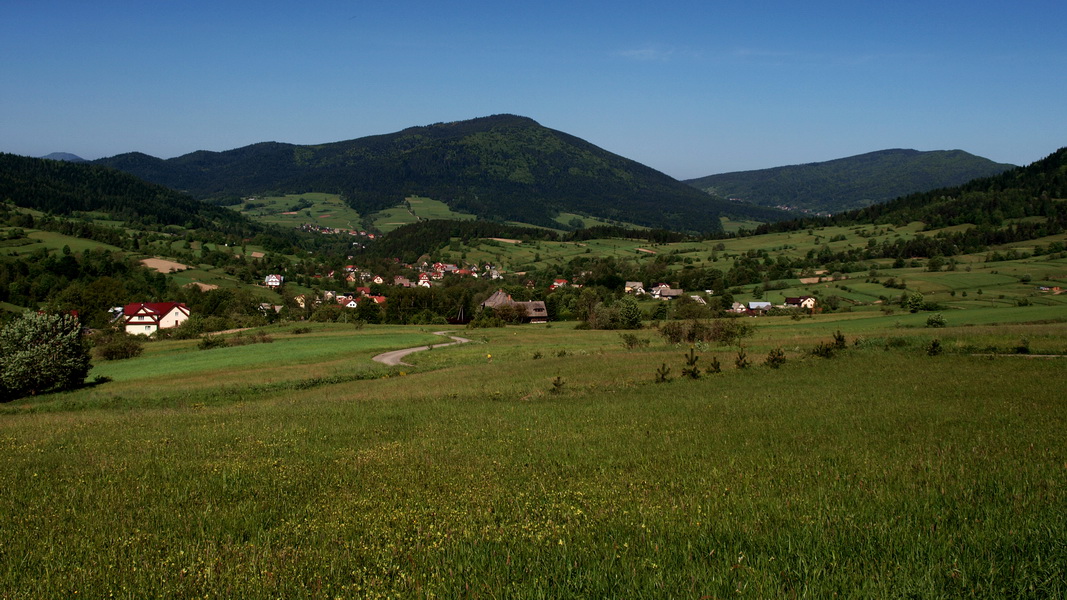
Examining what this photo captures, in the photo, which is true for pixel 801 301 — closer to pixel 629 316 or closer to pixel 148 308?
pixel 629 316

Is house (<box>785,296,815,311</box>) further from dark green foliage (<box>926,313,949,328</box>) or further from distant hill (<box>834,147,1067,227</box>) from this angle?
distant hill (<box>834,147,1067,227</box>)

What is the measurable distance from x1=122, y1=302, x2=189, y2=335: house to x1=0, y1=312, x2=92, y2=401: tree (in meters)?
64.5

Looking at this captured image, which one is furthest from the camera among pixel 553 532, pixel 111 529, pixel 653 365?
pixel 653 365

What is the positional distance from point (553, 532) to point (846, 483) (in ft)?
14.5

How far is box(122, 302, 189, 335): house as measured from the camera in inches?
3835

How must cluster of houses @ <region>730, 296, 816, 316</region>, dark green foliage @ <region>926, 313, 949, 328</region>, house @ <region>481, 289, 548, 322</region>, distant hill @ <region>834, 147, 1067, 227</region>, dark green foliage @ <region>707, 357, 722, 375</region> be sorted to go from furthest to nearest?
distant hill @ <region>834, 147, 1067, 227</region> → house @ <region>481, 289, 548, 322</region> → cluster of houses @ <region>730, 296, 816, 316</region> → dark green foliage @ <region>926, 313, 949, 328</region> → dark green foliage @ <region>707, 357, 722, 375</region>

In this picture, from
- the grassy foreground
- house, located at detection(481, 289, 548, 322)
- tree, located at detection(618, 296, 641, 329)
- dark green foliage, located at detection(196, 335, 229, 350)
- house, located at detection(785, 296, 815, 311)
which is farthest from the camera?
house, located at detection(481, 289, 548, 322)

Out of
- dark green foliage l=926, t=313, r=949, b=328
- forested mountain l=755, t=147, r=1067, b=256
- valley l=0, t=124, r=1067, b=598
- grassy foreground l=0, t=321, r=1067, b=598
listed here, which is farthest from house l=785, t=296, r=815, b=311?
grassy foreground l=0, t=321, r=1067, b=598

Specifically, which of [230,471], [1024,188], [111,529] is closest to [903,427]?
[230,471]

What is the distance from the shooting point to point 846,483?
8008 millimetres

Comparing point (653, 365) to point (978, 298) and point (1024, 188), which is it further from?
point (1024, 188)

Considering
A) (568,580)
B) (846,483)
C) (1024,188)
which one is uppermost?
(1024,188)

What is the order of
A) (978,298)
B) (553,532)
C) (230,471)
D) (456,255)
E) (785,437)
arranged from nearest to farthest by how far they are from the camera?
(553,532) → (230,471) → (785,437) → (978,298) → (456,255)

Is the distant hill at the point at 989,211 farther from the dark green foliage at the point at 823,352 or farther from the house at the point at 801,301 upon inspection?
the dark green foliage at the point at 823,352
